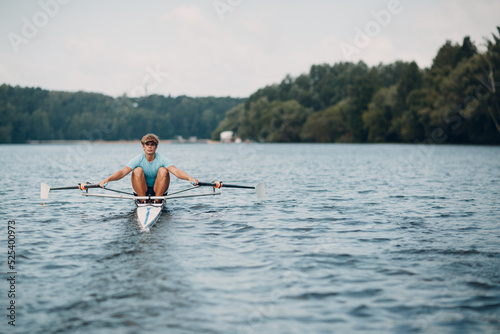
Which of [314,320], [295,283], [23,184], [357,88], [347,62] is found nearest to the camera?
[314,320]

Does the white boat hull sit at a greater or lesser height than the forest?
lesser

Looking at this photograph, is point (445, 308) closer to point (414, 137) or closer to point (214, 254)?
point (214, 254)

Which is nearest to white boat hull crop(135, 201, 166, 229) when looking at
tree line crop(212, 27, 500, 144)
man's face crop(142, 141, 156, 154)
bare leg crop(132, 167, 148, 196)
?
bare leg crop(132, 167, 148, 196)

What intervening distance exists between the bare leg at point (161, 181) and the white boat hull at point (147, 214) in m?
0.64

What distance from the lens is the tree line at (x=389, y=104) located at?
8225 cm

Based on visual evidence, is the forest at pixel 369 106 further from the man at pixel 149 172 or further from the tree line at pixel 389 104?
the man at pixel 149 172

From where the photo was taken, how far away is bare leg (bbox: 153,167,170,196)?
14117 millimetres

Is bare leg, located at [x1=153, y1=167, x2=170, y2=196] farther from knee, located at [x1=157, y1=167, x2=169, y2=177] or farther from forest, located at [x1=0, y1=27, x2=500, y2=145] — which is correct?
forest, located at [x1=0, y1=27, x2=500, y2=145]

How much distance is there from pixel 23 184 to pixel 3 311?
22097mm

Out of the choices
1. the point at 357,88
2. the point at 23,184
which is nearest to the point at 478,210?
the point at 23,184

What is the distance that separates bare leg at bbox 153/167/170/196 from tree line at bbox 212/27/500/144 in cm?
7762

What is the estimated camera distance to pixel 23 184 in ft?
89.1

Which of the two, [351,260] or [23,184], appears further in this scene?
[23,184]

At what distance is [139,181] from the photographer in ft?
45.7
